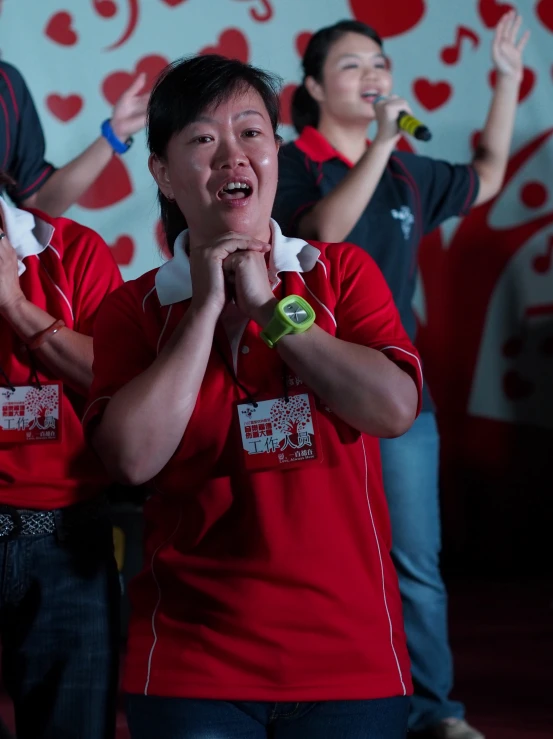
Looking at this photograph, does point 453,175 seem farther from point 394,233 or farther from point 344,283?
point 344,283

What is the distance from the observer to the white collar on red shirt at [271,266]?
1207 mm

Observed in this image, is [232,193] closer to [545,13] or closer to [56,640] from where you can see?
[56,640]

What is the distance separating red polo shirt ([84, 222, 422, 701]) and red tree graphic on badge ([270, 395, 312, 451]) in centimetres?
2

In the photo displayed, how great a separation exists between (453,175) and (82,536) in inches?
65.9

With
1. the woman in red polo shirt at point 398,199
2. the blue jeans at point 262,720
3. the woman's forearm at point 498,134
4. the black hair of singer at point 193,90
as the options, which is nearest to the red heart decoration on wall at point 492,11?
the woman in red polo shirt at point 398,199

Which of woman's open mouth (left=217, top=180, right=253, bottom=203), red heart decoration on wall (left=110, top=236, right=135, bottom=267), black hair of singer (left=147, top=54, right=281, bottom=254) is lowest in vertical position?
woman's open mouth (left=217, top=180, right=253, bottom=203)

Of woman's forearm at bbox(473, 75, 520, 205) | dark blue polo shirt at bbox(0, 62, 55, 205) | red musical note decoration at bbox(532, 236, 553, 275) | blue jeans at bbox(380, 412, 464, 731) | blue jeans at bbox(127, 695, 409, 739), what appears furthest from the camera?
red musical note decoration at bbox(532, 236, 553, 275)

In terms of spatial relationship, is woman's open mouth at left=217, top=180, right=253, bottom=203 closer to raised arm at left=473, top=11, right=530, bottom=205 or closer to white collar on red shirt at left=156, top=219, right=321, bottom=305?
white collar on red shirt at left=156, top=219, right=321, bottom=305

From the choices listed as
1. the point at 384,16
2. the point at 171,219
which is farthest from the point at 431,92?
the point at 171,219

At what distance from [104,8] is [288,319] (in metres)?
2.75

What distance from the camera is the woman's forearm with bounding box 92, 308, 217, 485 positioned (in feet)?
3.57

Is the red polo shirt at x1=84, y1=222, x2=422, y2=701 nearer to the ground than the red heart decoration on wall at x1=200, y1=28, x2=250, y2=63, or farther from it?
nearer to the ground

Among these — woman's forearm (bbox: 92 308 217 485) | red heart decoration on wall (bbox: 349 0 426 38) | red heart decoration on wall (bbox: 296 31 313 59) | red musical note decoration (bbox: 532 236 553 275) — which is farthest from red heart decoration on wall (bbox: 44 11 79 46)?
woman's forearm (bbox: 92 308 217 485)

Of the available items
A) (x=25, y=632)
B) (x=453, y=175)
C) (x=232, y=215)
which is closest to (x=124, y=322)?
(x=232, y=215)
